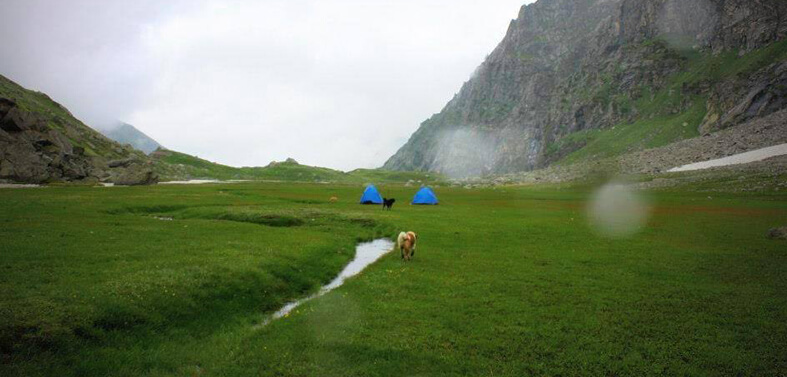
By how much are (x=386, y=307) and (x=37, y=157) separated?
12768 centimetres

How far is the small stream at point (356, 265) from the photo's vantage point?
19.4 meters

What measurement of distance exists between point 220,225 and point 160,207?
21462mm

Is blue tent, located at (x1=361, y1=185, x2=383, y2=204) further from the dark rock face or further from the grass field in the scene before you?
the dark rock face

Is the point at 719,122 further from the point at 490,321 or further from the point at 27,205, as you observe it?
the point at 27,205

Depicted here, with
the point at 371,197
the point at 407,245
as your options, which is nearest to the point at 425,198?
the point at 371,197

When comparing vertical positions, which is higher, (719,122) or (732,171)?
(719,122)

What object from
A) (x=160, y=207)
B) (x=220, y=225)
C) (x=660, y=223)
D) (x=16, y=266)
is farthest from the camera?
(x=160, y=207)

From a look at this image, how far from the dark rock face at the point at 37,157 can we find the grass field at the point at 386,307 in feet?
298

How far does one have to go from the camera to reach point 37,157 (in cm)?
10456

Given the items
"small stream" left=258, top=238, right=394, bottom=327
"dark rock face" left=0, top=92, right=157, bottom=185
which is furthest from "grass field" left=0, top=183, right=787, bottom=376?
"dark rock face" left=0, top=92, right=157, bottom=185

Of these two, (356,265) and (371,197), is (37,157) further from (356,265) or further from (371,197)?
(356,265)

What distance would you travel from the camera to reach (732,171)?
362 ft

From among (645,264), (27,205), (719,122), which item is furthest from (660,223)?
(719,122)

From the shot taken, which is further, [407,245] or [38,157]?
[38,157]
